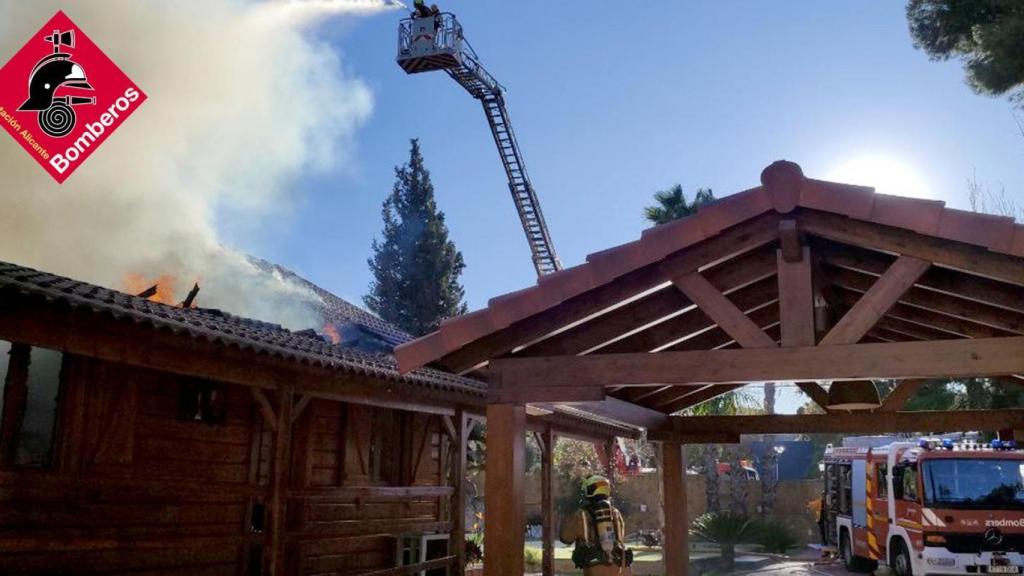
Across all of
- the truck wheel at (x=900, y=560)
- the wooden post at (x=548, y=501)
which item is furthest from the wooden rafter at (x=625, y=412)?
the wooden post at (x=548, y=501)

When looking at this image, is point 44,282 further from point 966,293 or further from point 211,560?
point 966,293

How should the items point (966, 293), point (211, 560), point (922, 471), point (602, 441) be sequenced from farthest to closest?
point (602, 441), point (922, 471), point (211, 560), point (966, 293)

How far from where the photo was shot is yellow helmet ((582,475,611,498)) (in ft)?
24.6

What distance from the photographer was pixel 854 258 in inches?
230

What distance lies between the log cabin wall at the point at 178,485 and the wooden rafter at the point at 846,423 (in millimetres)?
4716

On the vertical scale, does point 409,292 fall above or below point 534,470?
above

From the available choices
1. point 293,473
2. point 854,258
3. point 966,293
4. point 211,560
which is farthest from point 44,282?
point 966,293

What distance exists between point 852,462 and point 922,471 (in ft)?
13.7

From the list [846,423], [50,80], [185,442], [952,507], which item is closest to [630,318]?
[846,423]

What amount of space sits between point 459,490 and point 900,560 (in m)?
7.27

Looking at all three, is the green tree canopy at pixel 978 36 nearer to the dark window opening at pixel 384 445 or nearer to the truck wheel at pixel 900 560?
the truck wheel at pixel 900 560

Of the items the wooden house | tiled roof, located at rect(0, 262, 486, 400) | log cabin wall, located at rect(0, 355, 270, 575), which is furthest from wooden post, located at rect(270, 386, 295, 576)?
tiled roof, located at rect(0, 262, 486, 400)

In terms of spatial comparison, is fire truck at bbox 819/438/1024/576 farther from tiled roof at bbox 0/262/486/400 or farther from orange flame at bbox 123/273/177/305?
orange flame at bbox 123/273/177/305

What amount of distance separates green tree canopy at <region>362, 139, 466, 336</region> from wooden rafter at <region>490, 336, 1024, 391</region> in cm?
3084
